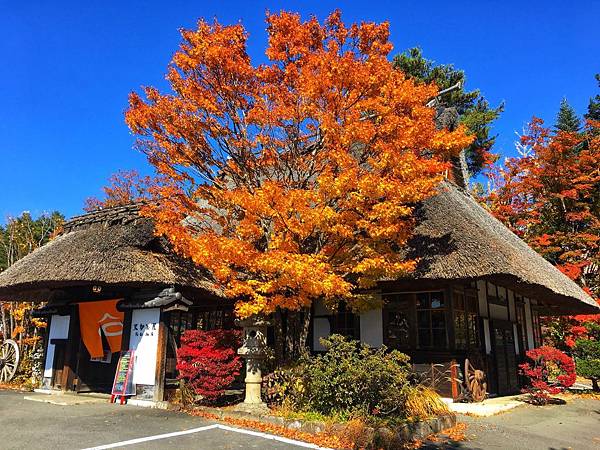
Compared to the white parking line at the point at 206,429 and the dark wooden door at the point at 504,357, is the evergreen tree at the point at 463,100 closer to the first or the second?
the dark wooden door at the point at 504,357

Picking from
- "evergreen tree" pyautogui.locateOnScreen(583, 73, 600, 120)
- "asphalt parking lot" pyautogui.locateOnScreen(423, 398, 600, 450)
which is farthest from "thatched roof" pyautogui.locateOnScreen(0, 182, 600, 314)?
"evergreen tree" pyautogui.locateOnScreen(583, 73, 600, 120)

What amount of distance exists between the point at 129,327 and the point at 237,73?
268 inches

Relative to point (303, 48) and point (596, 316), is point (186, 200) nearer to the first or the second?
point (303, 48)

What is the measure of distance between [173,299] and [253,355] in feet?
8.41

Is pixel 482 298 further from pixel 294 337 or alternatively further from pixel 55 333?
pixel 55 333

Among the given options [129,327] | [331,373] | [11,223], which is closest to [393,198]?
[331,373]

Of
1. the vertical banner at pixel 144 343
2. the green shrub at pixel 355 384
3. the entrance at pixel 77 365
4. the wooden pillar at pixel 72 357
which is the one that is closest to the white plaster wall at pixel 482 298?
the green shrub at pixel 355 384

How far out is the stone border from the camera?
7.11 metres

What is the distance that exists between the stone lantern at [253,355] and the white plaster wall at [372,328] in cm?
376

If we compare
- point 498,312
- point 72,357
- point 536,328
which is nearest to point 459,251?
point 498,312

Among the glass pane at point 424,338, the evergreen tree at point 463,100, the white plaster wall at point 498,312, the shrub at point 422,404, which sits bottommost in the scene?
the shrub at point 422,404

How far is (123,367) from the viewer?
1096 centimetres

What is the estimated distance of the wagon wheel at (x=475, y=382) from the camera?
11.1 m

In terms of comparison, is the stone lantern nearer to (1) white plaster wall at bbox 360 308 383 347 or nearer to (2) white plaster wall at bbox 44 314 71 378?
(1) white plaster wall at bbox 360 308 383 347
